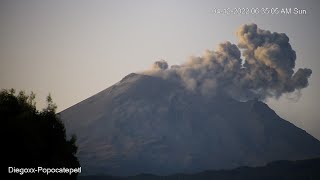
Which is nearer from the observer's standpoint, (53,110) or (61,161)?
(61,161)

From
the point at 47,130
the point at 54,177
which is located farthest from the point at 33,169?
the point at 47,130

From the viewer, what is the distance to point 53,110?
139 feet

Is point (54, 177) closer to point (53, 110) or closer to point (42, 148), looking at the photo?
point (42, 148)

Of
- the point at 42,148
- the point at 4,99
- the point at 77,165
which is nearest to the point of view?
the point at 42,148

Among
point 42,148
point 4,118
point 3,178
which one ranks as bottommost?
point 3,178

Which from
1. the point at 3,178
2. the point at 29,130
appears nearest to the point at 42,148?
the point at 29,130

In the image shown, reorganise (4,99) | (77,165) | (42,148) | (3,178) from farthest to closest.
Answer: (77,165), (4,99), (42,148), (3,178)

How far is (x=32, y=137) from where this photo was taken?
113 feet

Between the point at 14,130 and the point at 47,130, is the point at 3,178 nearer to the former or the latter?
the point at 14,130

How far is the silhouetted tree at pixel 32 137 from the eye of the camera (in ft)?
109

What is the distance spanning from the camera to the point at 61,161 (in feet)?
128

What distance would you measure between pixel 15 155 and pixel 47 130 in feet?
23.8

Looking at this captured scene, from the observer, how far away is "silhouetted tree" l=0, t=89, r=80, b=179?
33.3 metres

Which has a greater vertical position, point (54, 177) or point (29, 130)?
point (29, 130)
